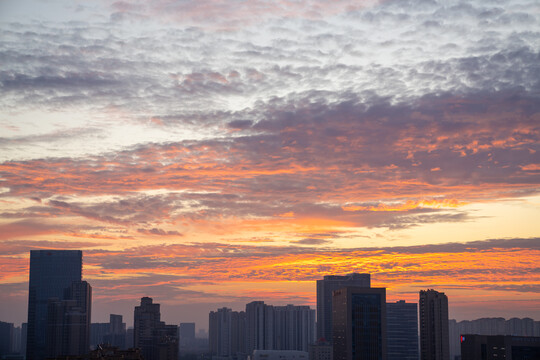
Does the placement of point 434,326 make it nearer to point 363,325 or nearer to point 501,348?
point 501,348

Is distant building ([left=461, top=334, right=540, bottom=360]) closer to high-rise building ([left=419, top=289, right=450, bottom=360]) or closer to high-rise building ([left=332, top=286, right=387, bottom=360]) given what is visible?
high-rise building ([left=419, top=289, right=450, bottom=360])

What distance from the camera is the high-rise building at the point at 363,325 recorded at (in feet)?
579

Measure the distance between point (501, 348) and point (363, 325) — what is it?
35.3 meters

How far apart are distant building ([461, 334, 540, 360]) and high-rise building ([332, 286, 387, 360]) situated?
91.2 ft

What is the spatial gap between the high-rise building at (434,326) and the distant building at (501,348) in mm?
9990

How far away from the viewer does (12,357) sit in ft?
611

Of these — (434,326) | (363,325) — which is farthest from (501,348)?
(363,325)

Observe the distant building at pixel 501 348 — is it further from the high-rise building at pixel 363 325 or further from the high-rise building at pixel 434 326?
the high-rise building at pixel 363 325

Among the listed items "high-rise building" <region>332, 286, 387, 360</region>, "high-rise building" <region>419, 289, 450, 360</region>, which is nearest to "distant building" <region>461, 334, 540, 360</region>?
"high-rise building" <region>419, 289, 450, 360</region>

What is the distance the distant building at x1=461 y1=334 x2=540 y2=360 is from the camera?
6909 inches

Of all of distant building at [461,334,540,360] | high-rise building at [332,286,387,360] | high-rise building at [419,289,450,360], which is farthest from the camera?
high-rise building at [419,289,450,360]

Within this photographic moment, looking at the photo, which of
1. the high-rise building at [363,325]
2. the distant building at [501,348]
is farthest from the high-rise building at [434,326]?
the high-rise building at [363,325]

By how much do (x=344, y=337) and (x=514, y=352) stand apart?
41.8m

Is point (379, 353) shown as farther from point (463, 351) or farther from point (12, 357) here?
point (12, 357)
